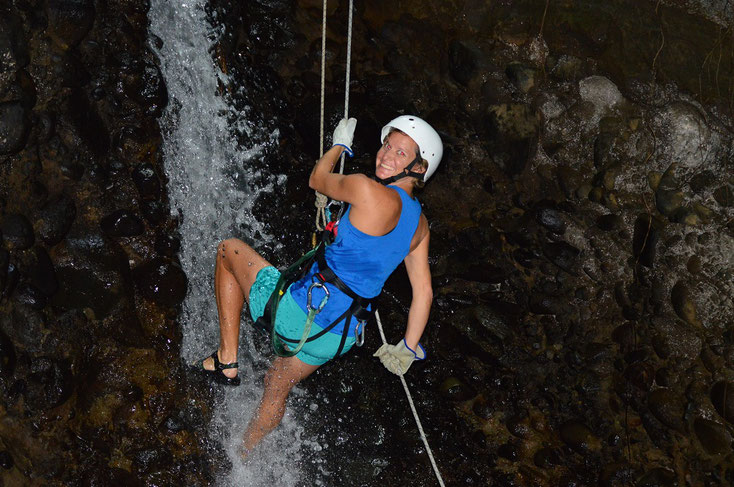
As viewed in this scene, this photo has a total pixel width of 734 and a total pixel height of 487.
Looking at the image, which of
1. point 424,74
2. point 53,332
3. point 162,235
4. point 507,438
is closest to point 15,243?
point 53,332

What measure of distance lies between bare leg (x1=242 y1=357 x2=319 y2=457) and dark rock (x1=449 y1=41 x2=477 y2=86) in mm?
2303

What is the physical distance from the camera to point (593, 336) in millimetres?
4500

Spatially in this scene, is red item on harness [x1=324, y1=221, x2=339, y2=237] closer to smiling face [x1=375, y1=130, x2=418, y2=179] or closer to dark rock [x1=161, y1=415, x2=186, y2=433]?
smiling face [x1=375, y1=130, x2=418, y2=179]

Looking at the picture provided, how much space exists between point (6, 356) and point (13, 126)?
1.34 metres

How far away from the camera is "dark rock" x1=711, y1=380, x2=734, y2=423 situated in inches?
156

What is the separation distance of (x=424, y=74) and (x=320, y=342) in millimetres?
2286

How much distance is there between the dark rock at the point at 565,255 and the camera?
14.9 feet

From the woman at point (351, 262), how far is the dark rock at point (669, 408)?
163cm

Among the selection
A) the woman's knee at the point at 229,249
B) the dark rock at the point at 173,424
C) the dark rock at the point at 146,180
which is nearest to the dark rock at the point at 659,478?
the woman's knee at the point at 229,249

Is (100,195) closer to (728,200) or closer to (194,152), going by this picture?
(194,152)

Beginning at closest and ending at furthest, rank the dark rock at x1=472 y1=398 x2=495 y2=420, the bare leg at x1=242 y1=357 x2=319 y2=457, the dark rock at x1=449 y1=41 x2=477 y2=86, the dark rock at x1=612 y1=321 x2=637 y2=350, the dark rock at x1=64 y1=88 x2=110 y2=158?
the bare leg at x1=242 y1=357 x2=319 y2=457
the dark rock at x1=64 y1=88 x2=110 y2=158
the dark rock at x1=612 y1=321 x2=637 y2=350
the dark rock at x1=449 y1=41 x2=477 y2=86
the dark rock at x1=472 y1=398 x2=495 y2=420

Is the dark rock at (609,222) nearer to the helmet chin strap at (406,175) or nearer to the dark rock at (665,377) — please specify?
the dark rock at (665,377)

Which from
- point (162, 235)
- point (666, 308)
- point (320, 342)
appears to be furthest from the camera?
point (162, 235)

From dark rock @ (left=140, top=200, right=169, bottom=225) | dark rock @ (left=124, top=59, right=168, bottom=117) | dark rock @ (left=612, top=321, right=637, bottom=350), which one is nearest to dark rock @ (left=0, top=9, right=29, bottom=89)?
dark rock @ (left=124, top=59, right=168, bottom=117)
